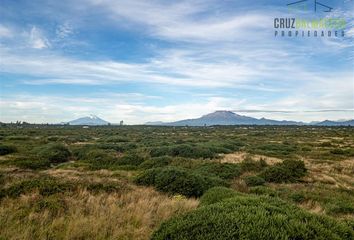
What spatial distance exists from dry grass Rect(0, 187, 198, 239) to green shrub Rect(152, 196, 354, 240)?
1286mm

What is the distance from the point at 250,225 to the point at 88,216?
13.9ft

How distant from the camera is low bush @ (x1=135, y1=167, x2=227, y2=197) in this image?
1214 cm

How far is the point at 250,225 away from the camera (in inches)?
219

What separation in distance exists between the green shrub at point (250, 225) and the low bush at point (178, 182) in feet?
17.6

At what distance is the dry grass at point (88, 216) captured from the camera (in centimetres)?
657

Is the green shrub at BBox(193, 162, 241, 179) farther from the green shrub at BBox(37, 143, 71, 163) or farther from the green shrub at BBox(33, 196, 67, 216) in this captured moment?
the green shrub at BBox(37, 143, 71, 163)

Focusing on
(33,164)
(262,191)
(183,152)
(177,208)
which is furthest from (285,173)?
(33,164)

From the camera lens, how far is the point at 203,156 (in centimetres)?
2648

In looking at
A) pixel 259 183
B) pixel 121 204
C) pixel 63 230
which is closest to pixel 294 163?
pixel 259 183

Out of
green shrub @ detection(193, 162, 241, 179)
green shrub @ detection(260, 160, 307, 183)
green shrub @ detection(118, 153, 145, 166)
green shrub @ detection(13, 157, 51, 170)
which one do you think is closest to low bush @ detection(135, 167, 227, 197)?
green shrub @ detection(193, 162, 241, 179)

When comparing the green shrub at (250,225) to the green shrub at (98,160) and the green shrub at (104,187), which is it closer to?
the green shrub at (104,187)

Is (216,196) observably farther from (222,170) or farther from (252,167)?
(252,167)

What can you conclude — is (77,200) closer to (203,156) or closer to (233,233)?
(233,233)

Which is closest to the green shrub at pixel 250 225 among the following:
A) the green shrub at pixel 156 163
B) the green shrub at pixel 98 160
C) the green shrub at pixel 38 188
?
the green shrub at pixel 38 188
